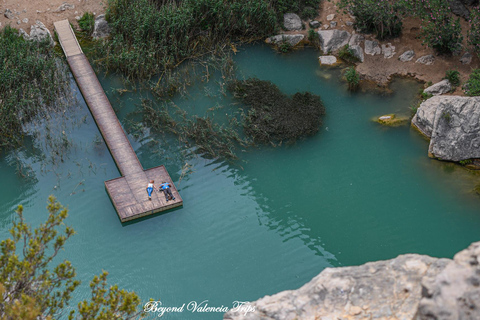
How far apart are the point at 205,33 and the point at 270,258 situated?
10990 millimetres

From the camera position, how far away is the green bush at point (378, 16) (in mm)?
20672

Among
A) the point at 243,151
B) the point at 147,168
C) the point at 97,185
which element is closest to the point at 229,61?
the point at 243,151

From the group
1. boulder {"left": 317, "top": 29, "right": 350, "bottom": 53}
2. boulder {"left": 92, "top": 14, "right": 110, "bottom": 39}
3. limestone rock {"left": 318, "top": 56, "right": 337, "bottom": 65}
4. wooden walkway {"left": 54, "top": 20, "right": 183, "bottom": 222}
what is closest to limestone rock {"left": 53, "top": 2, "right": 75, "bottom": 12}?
boulder {"left": 92, "top": 14, "right": 110, "bottom": 39}

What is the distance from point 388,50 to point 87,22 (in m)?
12.2

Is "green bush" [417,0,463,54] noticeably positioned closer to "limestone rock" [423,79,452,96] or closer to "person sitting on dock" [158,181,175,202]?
"limestone rock" [423,79,452,96]

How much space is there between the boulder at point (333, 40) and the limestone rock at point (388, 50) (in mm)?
1522

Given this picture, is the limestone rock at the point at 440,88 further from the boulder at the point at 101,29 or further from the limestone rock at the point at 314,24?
the boulder at the point at 101,29

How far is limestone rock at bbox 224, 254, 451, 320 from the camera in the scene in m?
9.26

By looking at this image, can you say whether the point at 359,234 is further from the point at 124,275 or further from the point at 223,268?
the point at 124,275

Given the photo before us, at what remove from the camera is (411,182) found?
55.0 ft

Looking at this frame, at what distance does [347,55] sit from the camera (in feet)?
70.8

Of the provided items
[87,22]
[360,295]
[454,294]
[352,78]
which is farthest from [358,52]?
[454,294]

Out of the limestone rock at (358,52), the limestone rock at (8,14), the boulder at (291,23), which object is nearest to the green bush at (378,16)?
the limestone rock at (358,52)

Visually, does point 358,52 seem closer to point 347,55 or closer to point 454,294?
point 347,55
